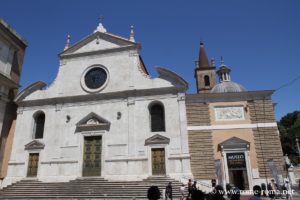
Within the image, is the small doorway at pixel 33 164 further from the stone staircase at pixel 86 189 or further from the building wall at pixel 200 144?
the building wall at pixel 200 144

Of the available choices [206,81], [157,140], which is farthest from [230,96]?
[206,81]

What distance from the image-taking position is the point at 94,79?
21.0 meters

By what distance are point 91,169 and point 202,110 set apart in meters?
8.66

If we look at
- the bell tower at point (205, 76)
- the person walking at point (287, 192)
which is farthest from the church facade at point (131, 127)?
the bell tower at point (205, 76)

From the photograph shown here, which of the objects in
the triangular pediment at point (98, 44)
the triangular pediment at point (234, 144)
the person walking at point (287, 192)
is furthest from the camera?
the triangular pediment at point (98, 44)

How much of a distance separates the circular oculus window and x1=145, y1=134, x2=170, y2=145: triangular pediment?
5.55 meters

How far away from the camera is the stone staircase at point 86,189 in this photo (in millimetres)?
15882

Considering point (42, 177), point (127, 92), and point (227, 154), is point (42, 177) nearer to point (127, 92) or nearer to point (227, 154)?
point (127, 92)

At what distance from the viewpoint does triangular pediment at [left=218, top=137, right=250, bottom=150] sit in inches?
691

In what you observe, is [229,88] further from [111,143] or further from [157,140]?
[111,143]

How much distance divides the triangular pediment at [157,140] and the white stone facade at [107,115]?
143 mm

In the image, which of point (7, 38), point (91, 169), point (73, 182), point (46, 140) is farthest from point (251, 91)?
point (7, 38)

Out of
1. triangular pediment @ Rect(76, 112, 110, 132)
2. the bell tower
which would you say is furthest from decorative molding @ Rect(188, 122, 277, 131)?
the bell tower

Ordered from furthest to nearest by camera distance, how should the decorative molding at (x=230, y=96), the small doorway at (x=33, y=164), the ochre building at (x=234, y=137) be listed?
the small doorway at (x=33, y=164) → the decorative molding at (x=230, y=96) → the ochre building at (x=234, y=137)
